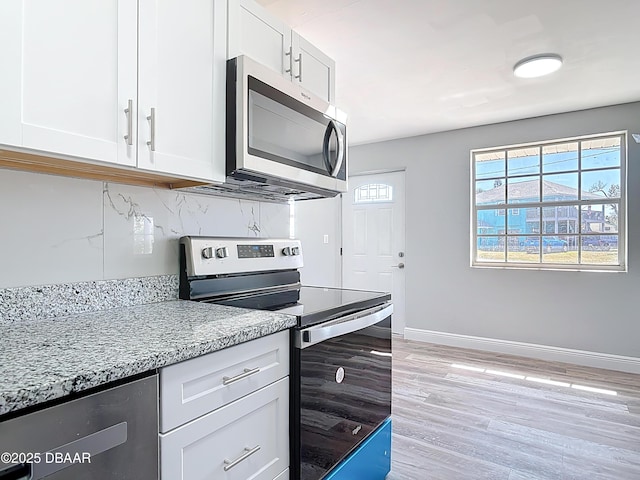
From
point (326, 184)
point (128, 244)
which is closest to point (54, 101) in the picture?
point (128, 244)

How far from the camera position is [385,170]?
4.59 m

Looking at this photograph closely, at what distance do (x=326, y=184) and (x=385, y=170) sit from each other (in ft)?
9.61

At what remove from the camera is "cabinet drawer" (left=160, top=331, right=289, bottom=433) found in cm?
85

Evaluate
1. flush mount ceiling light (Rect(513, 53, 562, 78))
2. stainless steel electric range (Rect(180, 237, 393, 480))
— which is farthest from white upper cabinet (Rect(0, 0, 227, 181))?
flush mount ceiling light (Rect(513, 53, 562, 78))

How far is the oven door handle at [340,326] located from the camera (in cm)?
124

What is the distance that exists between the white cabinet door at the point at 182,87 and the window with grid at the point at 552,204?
3373 mm

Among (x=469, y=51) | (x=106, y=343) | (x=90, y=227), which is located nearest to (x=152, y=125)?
(x=90, y=227)

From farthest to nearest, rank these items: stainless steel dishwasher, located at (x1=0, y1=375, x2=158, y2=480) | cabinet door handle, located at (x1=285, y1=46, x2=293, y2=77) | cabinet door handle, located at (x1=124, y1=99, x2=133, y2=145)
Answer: cabinet door handle, located at (x1=285, y1=46, x2=293, y2=77), cabinet door handle, located at (x1=124, y1=99, x2=133, y2=145), stainless steel dishwasher, located at (x1=0, y1=375, x2=158, y2=480)

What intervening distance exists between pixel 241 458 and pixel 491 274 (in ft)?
11.6

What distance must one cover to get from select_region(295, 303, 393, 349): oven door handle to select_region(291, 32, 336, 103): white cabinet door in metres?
1.12

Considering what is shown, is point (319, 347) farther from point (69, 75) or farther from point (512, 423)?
point (512, 423)

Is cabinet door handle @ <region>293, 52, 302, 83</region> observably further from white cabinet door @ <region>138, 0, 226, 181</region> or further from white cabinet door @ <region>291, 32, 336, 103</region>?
white cabinet door @ <region>138, 0, 226, 181</region>

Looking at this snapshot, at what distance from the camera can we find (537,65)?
2572mm

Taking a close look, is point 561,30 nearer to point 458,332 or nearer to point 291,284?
point 291,284
